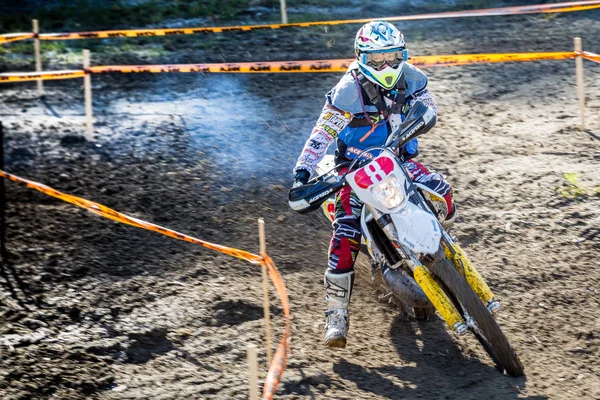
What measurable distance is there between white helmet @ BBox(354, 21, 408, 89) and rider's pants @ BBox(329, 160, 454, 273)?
665 mm

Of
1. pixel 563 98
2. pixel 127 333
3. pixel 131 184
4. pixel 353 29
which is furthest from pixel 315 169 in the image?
pixel 353 29

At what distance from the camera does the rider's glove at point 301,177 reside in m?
5.54

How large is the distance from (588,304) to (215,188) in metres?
3.67

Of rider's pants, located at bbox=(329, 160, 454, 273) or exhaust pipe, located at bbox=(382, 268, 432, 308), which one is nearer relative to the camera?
exhaust pipe, located at bbox=(382, 268, 432, 308)

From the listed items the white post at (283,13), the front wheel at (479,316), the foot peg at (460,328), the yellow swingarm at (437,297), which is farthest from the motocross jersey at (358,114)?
the white post at (283,13)

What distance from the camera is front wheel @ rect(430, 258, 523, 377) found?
4.94 m

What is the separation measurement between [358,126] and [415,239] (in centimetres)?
115

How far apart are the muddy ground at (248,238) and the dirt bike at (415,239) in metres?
0.36

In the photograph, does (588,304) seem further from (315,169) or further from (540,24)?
(540,24)

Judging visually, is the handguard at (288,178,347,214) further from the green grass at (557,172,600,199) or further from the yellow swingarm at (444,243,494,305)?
the green grass at (557,172,600,199)

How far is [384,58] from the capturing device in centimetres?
581

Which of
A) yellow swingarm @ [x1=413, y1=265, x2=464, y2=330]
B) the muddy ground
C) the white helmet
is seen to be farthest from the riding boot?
the white helmet

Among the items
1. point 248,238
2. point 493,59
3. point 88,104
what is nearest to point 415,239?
point 248,238

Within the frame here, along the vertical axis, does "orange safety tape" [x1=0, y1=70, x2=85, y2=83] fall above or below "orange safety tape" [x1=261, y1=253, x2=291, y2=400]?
above
